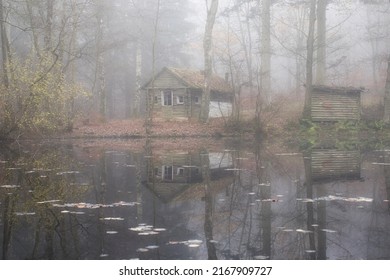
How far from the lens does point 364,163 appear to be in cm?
1180

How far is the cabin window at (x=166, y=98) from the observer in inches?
1374

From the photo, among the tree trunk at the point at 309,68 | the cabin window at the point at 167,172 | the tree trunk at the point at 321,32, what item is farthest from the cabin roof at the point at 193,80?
the cabin window at the point at 167,172

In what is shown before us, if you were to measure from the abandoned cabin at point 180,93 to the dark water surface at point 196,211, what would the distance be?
887 inches

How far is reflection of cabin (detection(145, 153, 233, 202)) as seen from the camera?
8.50 meters

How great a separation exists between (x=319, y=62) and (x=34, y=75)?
20031mm

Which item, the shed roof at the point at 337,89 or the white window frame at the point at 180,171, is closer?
the white window frame at the point at 180,171

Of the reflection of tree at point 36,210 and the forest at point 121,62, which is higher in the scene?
the forest at point 121,62

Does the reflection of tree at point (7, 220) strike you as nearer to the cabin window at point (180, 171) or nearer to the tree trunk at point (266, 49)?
the cabin window at point (180, 171)

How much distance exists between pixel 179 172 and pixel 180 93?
24.2 m

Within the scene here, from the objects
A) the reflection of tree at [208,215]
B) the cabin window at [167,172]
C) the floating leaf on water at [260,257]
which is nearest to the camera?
the floating leaf on water at [260,257]

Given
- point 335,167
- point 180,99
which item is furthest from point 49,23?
point 335,167

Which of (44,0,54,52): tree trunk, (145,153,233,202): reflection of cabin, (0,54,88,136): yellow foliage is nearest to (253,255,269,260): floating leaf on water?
(145,153,233,202): reflection of cabin

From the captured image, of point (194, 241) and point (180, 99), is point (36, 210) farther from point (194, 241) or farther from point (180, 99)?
point (180, 99)

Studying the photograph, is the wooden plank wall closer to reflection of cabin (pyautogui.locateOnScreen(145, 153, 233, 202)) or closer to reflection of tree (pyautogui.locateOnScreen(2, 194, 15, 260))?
reflection of cabin (pyautogui.locateOnScreen(145, 153, 233, 202))
